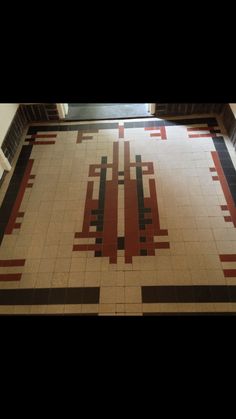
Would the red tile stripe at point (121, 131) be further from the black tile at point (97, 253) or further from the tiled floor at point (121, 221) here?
the black tile at point (97, 253)

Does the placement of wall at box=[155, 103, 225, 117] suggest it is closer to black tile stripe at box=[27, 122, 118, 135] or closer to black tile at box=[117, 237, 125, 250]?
black tile stripe at box=[27, 122, 118, 135]

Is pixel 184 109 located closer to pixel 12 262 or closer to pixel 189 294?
pixel 189 294

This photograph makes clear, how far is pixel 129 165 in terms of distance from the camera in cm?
397

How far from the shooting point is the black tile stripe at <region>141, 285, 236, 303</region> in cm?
277

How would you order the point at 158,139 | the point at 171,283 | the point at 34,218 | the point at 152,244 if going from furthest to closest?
the point at 158,139 < the point at 34,218 < the point at 152,244 < the point at 171,283

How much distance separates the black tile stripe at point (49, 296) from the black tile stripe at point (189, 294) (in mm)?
535

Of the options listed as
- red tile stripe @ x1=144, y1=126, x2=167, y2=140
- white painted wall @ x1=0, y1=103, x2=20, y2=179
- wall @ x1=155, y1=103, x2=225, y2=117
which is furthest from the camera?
wall @ x1=155, y1=103, x2=225, y2=117

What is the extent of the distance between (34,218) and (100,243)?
3.04 ft

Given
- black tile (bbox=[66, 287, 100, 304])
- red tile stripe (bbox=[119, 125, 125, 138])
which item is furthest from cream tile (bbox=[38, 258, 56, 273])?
red tile stripe (bbox=[119, 125, 125, 138])

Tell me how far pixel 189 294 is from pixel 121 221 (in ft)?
3.69

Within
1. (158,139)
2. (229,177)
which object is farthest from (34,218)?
(229,177)

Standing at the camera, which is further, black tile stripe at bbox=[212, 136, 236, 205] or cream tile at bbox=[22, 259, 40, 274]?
black tile stripe at bbox=[212, 136, 236, 205]
